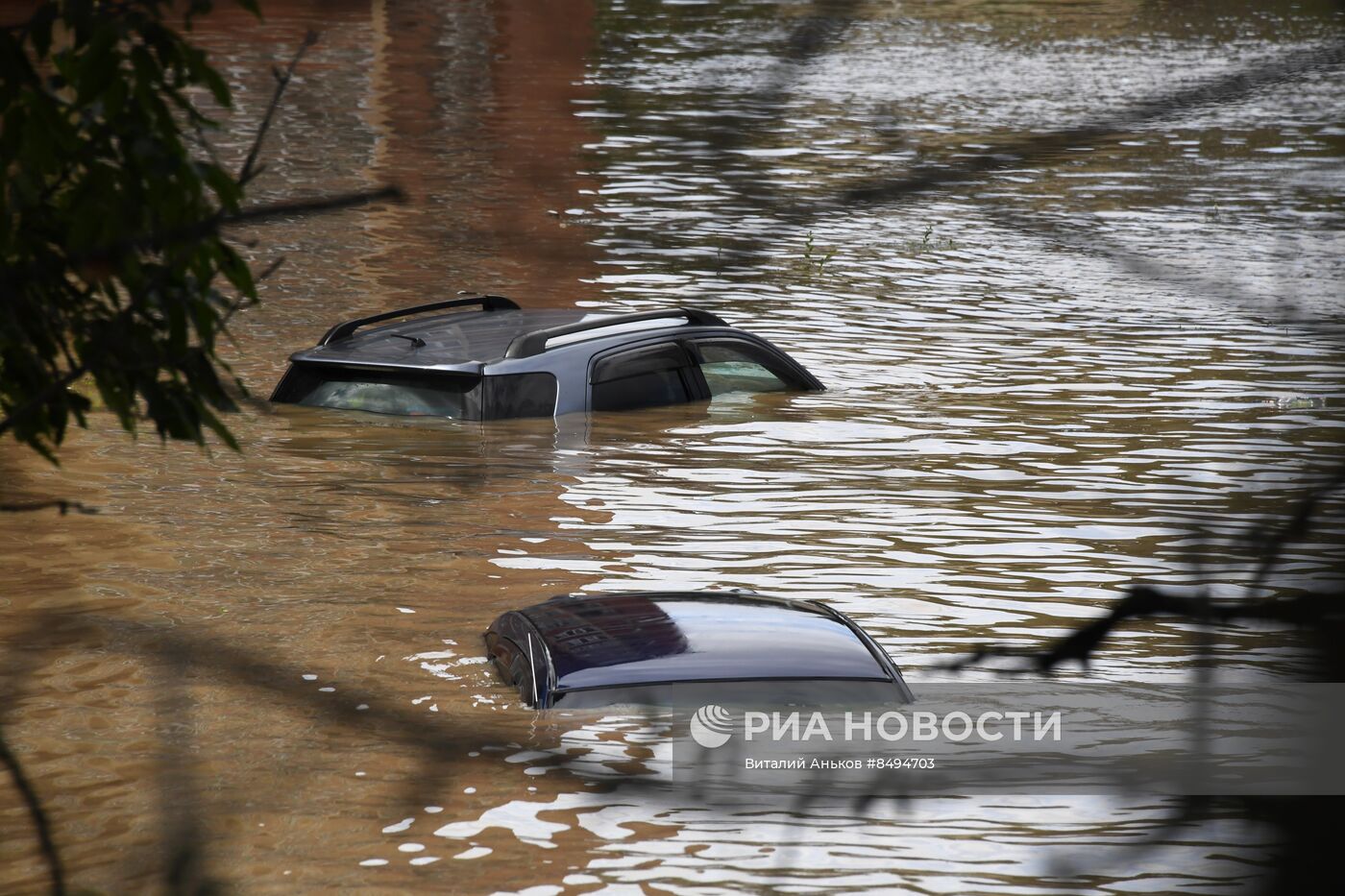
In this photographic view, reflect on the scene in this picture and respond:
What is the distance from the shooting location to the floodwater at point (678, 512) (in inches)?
227

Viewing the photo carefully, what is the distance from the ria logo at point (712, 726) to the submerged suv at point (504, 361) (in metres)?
6.00

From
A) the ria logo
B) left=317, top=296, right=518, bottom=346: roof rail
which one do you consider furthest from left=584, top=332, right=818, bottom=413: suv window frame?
the ria logo

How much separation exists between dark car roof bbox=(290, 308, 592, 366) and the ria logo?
6.07m

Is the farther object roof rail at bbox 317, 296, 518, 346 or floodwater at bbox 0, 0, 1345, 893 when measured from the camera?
roof rail at bbox 317, 296, 518, 346

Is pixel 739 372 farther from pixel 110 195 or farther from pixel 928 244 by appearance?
pixel 110 195

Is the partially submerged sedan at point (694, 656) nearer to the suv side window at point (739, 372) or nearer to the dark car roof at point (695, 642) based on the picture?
the dark car roof at point (695, 642)

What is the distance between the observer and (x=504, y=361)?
12672mm

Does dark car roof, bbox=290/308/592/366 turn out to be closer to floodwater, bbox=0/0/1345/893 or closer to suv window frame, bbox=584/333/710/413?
suv window frame, bbox=584/333/710/413

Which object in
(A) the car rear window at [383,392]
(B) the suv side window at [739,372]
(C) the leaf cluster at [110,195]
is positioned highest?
(C) the leaf cluster at [110,195]

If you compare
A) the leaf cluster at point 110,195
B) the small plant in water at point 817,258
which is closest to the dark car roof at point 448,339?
the small plant in water at point 817,258

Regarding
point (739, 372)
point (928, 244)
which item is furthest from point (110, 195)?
point (928, 244)

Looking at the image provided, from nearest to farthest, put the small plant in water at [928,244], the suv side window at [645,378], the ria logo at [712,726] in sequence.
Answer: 1. the ria logo at [712,726]
2. the suv side window at [645,378]
3. the small plant in water at [928,244]

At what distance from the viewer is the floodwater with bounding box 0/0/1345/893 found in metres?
5.77

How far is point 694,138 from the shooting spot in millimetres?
31781
